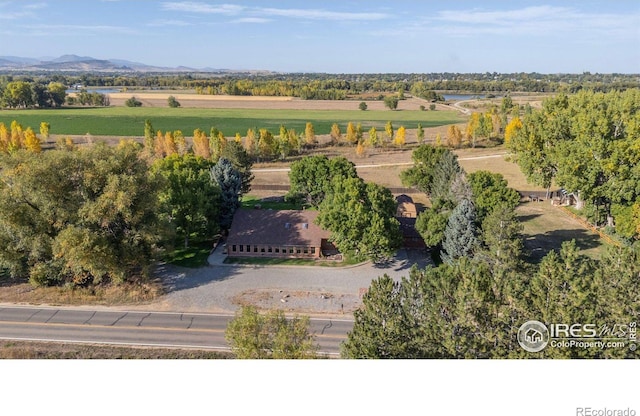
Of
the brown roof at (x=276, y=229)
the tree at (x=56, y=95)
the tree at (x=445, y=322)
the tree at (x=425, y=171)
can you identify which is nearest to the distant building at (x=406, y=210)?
the tree at (x=425, y=171)

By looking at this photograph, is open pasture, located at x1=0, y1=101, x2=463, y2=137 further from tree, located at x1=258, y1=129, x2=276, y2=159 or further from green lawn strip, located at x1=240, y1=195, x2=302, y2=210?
green lawn strip, located at x1=240, y1=195, x2=302, y2=210

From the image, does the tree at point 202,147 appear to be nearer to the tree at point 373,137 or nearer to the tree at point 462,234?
the tree at point 373,137

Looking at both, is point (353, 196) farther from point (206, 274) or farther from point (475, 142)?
point (475, 142)

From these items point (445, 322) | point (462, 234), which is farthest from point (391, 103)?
point (445, 322)

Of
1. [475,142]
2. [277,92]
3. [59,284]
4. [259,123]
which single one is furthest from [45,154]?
[277,92]

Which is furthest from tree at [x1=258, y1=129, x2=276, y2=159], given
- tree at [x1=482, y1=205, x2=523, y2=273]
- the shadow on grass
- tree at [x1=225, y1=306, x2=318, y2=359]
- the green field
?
tree at [x1=225, y1=306, x2=318, y2=359]

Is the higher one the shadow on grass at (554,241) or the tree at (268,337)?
the tree at (268,337)

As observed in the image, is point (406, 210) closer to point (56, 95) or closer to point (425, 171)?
point (425, 171)
